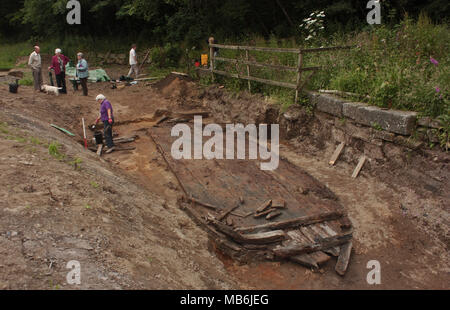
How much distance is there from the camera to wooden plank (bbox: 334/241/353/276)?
198 inches

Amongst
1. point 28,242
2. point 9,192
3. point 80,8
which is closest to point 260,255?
point 28,242

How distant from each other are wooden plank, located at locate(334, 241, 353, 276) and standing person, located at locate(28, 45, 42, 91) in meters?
12.4

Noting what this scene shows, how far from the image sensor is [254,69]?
11.4 m

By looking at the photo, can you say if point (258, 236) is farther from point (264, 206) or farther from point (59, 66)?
point (59, 66)

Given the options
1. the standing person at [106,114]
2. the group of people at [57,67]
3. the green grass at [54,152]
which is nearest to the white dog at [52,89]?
the group of people at [57,67]

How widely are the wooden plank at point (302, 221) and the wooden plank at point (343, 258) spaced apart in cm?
58

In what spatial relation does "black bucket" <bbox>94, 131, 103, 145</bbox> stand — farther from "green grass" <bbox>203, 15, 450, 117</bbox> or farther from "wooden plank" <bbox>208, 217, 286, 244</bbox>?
"wooden plank" <bbox>208, 217, 286, 244</bbox>

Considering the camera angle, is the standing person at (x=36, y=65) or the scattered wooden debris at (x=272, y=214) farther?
the standing person at (x=36, y=65)

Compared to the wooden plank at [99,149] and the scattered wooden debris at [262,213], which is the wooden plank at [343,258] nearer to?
the scattered wooden debris at [262,213]

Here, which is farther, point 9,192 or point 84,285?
point 9,192

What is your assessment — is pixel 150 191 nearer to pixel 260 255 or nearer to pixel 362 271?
pixel 260 255

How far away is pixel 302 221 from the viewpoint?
5719 mm

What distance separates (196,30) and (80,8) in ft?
35.6

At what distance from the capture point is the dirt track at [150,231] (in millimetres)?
3693
